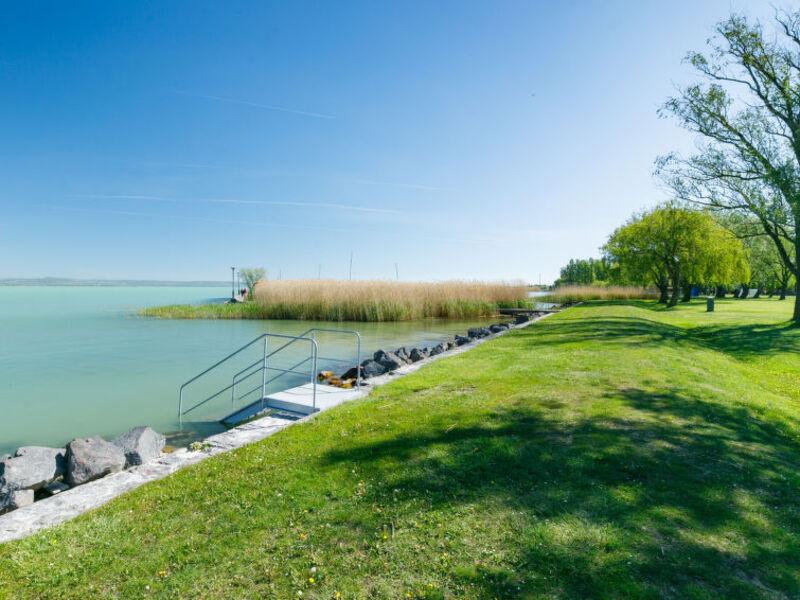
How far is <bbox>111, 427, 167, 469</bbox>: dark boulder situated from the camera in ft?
16.6

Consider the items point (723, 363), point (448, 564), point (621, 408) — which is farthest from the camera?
point (723, 363)

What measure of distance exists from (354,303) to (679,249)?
22347 mm

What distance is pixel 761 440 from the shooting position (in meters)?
4.86

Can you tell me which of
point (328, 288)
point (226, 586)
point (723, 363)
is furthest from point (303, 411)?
point (328, 288)

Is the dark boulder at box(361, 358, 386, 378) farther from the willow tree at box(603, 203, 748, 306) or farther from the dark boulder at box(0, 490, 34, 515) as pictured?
the willow tree at box(603, 203, 748, 306)

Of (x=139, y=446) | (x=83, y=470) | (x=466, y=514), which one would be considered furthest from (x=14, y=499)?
(x=466, y=514)

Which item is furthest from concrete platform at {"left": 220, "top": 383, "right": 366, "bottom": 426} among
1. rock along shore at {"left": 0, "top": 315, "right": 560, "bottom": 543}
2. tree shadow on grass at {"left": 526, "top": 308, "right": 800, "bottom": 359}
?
tree shadow on grass at {"left": 526, "top": 308, "right": 800, "bottom": 359}

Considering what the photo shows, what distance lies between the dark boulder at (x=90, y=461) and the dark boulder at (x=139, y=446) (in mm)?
104

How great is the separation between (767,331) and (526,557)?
16.8 m

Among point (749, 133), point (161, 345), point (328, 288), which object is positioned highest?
point (749, 133)

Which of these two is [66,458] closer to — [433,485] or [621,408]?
[433,485]

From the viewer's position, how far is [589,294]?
41.9 meters

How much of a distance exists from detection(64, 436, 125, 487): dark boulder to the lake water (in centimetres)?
239

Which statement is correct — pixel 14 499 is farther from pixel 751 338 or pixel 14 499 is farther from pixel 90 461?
pixel 751 338
